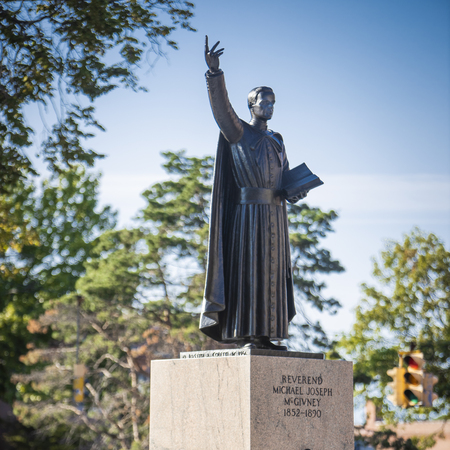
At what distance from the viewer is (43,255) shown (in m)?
32.2

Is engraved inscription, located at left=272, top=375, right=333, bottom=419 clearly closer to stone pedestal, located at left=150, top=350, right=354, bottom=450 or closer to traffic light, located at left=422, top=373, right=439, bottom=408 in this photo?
stone pedestal, located at left=150, top=350, right=354, bottom=450

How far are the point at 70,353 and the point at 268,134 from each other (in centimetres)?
2208

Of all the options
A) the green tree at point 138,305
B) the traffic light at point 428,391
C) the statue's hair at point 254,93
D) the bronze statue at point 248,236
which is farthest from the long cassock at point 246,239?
the green tree at point 138,305

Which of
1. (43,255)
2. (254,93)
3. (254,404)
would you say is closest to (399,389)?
(254,404)

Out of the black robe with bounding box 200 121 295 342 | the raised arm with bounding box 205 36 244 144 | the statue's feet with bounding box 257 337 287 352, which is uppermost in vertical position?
the raised arm with bounding box 205 36 244 144

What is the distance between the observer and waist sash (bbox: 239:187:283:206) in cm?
684

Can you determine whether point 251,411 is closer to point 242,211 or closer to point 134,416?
point 242,211

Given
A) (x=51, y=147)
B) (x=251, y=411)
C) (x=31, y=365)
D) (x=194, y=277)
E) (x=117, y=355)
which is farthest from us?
(x=31, y=365)

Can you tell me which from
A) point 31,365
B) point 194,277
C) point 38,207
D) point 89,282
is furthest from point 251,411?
point 38,207

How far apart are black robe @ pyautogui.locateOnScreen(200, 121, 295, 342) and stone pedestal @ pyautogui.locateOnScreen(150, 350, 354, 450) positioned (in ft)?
1.80

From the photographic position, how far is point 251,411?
571 centimetres

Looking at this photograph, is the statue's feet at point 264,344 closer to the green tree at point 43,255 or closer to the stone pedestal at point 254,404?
the stone pedestal at point 254,404

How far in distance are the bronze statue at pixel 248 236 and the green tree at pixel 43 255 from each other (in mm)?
21077

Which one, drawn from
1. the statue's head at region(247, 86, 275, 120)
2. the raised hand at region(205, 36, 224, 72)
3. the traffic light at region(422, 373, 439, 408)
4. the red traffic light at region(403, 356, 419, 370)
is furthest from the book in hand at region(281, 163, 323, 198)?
the traffic light at region(422, 373, 439, 408)
